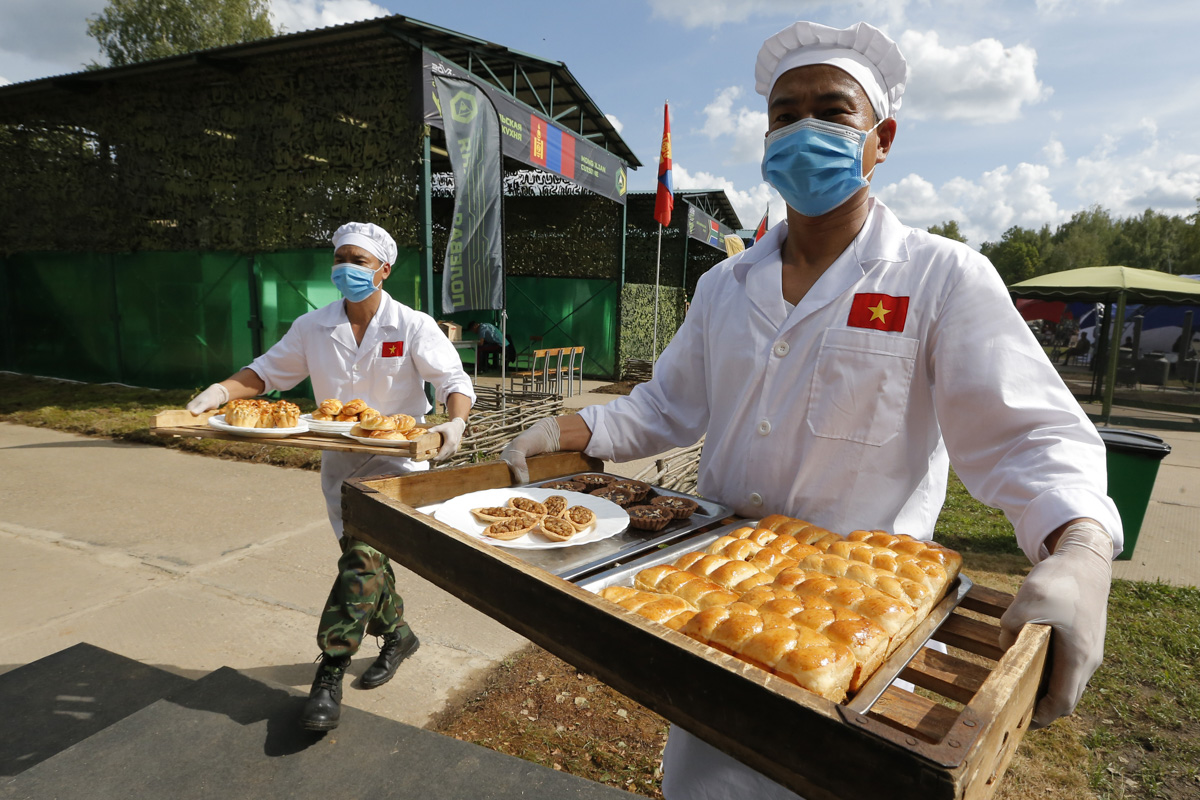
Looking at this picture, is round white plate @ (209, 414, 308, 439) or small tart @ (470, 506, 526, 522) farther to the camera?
round white plate @ (209, 414, 308, 439)

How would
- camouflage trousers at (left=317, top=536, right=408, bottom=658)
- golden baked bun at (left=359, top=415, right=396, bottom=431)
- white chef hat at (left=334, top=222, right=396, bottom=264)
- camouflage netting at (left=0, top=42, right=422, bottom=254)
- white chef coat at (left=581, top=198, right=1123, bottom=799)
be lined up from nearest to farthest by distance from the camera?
white chef coat at (left=581, top=198, right=1123, bottom=799), camouflage trousers at (left=317, top=536, right=408, bottom=658), golden baked bun at (left=359, top=415, right=396, bottom=431), white chef hat at (left=334, top=222, right=396, bottom=264), camouflage netting at (left=0, top=42, right=422, bottom=254)

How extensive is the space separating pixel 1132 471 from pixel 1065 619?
214 inches

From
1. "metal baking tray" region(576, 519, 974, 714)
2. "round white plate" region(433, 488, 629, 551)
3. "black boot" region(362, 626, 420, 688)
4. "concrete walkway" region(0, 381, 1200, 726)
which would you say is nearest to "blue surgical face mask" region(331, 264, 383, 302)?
"black boot" region(362, 626, 420, 688)

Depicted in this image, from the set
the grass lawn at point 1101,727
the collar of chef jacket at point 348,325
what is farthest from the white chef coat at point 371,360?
the grass lawn at point 1101,727

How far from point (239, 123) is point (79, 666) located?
9.04 meters

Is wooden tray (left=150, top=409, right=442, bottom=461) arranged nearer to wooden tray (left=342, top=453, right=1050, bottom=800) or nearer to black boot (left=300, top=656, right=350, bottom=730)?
black boot (left=300, top=656, right=350, bottom=730)

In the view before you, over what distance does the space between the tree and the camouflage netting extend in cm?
2237

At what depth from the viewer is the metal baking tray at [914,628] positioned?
0.97 m

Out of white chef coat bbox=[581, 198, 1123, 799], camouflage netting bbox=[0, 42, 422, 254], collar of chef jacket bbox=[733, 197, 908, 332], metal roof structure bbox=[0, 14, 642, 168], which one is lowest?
white chef coat bbox=[581, 198, 1123, 799]

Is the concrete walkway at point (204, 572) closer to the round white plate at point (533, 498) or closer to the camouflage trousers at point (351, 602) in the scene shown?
the camouflage trousers at point (351, 602)

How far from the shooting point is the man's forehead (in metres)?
1.64

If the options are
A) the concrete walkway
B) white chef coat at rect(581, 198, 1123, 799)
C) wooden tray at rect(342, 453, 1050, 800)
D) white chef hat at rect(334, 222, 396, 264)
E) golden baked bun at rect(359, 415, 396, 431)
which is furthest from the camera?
white chef hat at rect(334, 222, 396, 264)

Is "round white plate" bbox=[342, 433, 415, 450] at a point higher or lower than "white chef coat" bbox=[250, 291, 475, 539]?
lower

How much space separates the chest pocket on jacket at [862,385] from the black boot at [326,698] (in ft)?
8.07
